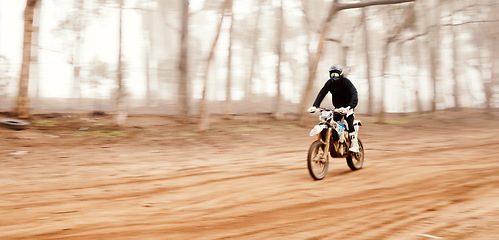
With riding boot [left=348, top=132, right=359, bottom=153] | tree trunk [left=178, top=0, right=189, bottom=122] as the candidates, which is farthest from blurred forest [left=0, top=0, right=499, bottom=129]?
riding boot [left=348, top=132, right=359, bottom=153]

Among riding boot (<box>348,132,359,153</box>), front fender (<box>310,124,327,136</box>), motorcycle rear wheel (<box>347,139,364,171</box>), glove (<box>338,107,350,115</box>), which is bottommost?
motorcycle rear wheel (<box>347,139,364,171</box>)

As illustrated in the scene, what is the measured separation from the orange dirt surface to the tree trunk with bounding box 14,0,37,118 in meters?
1.83

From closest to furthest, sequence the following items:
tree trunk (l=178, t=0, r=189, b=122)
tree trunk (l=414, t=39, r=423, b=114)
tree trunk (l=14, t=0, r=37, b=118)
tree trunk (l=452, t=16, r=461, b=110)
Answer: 1. tree trunk (l=14, t=0, r=37, b=118)
2. tree trunk (l=178, t=0, r=189, b=122)
3. tree trunk (l=452, t=16, r=461, b=110)
4. tree trunk (l=414, t=39, r=423, b=114)

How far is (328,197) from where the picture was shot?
6977 mm

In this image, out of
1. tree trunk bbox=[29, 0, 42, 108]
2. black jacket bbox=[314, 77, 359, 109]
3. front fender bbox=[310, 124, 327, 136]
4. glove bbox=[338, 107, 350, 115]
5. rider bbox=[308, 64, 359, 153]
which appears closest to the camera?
front fender bbox=[310, 124, 327, 136]

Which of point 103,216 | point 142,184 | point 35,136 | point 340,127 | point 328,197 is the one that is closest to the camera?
point 103,216

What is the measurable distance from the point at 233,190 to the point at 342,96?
10.2 feet

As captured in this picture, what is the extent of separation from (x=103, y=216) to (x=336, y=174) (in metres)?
5.07

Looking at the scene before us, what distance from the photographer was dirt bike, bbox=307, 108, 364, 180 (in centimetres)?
852

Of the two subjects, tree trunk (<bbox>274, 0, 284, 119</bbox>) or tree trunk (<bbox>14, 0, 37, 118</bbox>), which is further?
tree trunk (<bbox>274, 0, 284, 119</bbox>)

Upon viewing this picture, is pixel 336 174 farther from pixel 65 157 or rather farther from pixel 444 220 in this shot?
pixel 65 157

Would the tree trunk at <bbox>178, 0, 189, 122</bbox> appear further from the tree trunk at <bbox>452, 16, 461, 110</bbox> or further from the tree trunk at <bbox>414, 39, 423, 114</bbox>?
the tree trunk at <bbox>452, 16, 461, 110</bbox>

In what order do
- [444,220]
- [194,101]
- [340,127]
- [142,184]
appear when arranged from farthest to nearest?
1. [194,101]
2. [340,127]
3. [142,184]
4. [444,220]

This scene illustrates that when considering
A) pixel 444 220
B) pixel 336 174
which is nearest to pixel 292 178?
pixel 336 174
